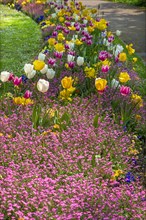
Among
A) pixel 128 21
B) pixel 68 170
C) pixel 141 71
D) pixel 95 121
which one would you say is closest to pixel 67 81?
pixel 95 121

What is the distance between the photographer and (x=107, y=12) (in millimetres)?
17172

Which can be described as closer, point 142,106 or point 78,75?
point 142,106

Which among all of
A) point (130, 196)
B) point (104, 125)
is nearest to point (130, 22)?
point (104, 125)

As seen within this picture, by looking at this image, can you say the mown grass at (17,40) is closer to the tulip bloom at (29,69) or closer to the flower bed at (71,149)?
the flower bed at (71,149)

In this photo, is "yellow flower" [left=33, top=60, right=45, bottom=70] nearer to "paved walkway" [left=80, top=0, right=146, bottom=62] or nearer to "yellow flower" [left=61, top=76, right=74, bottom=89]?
"yellow flower" [left=61, top=76, right=74, bottom=89]

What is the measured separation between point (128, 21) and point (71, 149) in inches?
436

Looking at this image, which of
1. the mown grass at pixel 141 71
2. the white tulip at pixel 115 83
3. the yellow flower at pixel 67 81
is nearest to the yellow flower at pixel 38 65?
the yellow flower at pixel 67 81

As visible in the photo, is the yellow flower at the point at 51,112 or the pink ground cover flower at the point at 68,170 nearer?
the pink ground cover flower at the point at 68,170

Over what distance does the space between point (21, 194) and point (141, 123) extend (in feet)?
7.80

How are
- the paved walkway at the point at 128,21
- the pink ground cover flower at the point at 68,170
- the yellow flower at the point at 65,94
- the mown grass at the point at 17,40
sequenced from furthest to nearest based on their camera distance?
the paved walkway at the point at 128,21 < the mown grass at the point at 17,40 < the yellow flower at the point at 65,94 < the pink ground cover flower at the point at 68,170

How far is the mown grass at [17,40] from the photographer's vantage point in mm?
9713

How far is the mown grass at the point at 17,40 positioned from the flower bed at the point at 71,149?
9.62 ft

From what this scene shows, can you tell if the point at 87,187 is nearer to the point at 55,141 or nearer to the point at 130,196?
the point at 130,196

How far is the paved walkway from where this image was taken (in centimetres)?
1196
